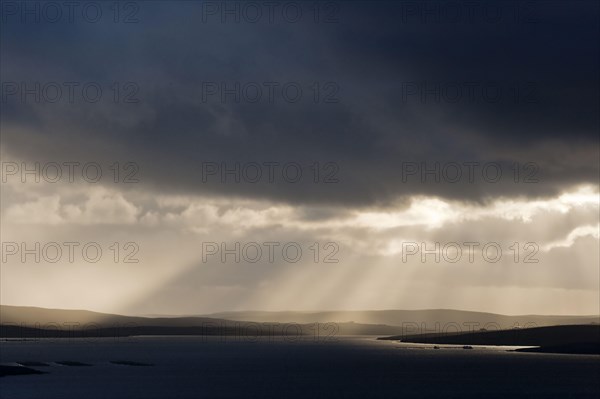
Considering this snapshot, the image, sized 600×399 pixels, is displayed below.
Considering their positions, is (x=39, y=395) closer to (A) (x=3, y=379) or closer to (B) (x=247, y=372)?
(A) (x=3, y=379)

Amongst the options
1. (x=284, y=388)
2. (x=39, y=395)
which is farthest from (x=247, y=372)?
(x=39, y=395)

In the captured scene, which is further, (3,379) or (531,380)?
Result: (531,380)

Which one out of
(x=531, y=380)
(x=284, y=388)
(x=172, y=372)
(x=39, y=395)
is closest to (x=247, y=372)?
(x=172, y=372)

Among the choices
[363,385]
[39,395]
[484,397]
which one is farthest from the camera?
[363,385]

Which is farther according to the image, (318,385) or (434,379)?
(434,379)

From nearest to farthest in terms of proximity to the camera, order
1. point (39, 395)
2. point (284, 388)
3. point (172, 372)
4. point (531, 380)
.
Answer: point (39, 395) → point (284, 388) → point (531, 380) → point (172, 372)

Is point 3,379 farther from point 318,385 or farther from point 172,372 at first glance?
point 318,385

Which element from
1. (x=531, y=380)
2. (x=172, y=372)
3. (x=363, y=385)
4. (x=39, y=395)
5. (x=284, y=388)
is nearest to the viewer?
(x=39, y=395)

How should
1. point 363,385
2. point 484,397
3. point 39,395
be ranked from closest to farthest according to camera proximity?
point 39,395 → point 484,397 → point 363,385
